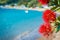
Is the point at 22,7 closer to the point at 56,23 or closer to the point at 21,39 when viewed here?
the point at 21,39

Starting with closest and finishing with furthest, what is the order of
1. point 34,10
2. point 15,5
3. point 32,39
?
point 32,39
point 34,10
point 15,5

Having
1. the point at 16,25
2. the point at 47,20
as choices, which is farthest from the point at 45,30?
the point at 16,25

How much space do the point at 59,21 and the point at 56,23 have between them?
0.03 m

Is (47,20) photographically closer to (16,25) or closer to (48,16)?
(48,16)

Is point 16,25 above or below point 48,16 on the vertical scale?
above

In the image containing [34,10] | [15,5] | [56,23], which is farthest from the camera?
[15,5]

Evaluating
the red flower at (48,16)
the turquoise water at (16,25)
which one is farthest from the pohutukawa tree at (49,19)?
the turquoise water at (16,25)

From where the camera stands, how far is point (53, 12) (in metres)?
1.17

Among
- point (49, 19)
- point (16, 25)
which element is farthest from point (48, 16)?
point (16, 25)

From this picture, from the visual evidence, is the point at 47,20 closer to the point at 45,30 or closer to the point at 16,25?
the point at 45,30

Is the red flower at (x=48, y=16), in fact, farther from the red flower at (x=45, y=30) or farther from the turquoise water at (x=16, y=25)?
the turquoise water at (x=16, y=25)

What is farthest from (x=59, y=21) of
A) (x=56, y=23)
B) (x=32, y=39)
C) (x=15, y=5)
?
(x=15, y=5)

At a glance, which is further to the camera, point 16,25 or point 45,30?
point 16,25

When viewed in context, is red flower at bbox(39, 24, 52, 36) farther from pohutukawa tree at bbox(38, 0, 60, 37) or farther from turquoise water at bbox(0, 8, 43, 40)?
turquoise water at bbox(0, 8, 43, 40)
